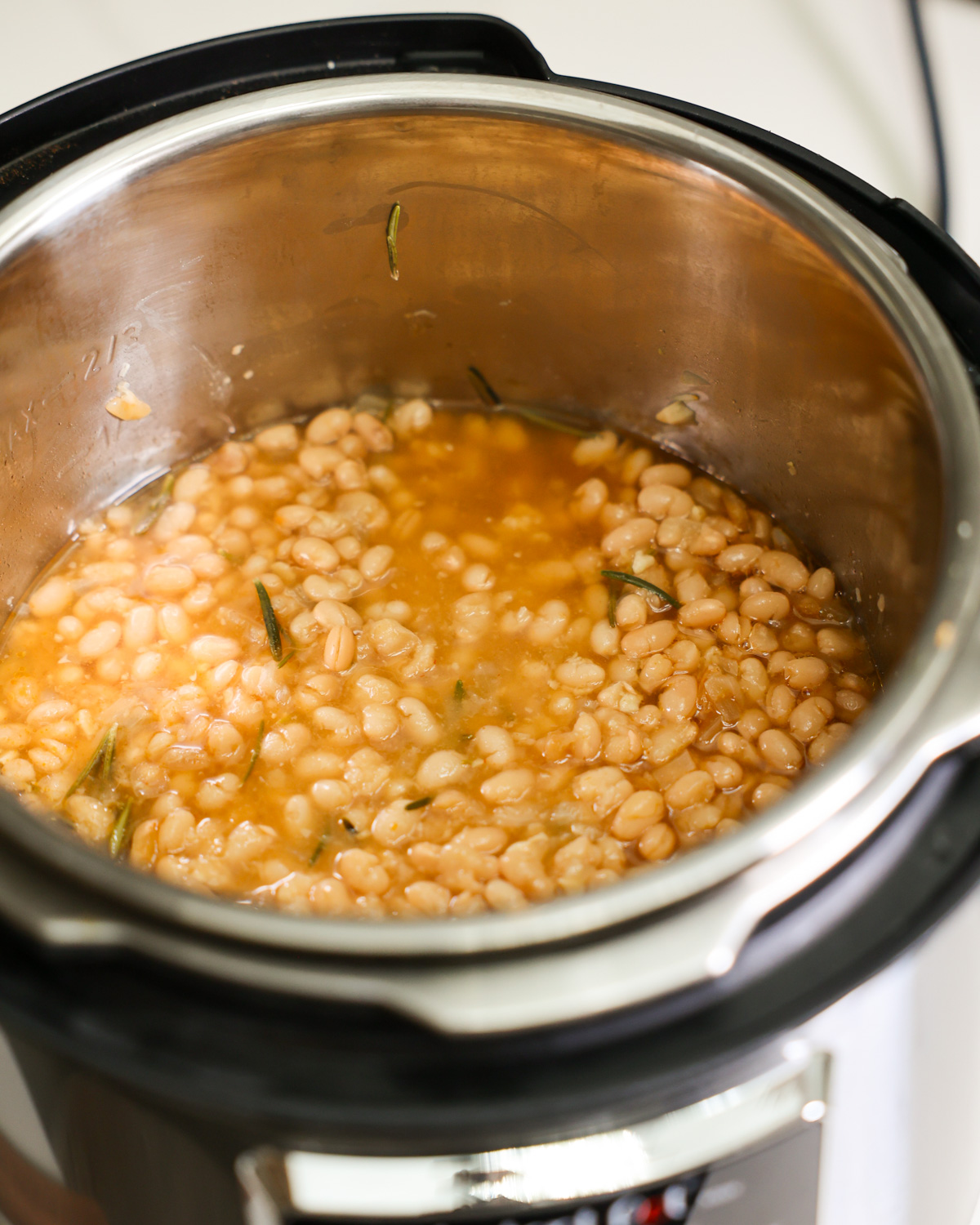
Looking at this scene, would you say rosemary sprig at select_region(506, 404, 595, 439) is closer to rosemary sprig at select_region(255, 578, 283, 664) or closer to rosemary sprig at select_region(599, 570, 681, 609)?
rosemary sprig at select_region(599, 570, 681, 609)

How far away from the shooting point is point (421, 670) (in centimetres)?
123

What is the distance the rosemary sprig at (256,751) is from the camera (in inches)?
45.7

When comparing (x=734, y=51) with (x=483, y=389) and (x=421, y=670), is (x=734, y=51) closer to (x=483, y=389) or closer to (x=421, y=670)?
(x=483, y=389)

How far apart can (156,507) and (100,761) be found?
14.6 inches

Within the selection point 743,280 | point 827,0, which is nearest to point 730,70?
point 827,0

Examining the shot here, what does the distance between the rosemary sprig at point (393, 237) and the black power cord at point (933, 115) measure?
2.45ft

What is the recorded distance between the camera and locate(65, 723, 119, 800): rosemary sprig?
115 cm

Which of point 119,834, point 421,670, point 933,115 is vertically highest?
point 933,115

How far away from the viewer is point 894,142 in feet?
5.46

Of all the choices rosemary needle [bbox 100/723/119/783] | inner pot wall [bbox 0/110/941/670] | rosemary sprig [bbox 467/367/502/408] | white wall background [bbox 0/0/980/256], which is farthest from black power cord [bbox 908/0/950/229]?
rosemary needle [bbox 100/723/119/783]

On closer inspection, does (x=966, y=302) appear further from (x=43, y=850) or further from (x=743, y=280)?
(x=43, y=850)

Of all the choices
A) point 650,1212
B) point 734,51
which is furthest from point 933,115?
point 650,1212

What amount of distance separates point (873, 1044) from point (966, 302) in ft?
2.05

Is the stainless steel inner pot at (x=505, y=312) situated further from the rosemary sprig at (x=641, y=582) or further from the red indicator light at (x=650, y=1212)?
the red indicator light at (x=650, y=1212)
